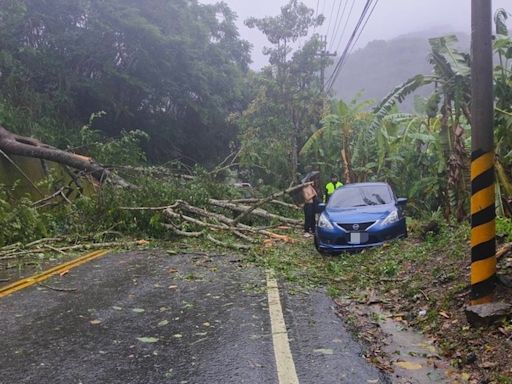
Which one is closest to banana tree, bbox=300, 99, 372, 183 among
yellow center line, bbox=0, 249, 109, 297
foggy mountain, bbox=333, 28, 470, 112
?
yellow center line, bbox=0, 249, 109, 297

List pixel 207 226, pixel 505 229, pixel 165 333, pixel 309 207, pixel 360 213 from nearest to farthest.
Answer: pixel 165 333 → pixel 505 229 → pixel 360 213 → pixel 207 226 → pixel 309 207

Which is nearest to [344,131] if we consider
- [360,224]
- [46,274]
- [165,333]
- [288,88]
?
[288,88]

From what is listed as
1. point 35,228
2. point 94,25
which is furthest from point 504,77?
point 94,25

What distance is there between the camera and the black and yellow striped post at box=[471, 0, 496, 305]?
16.0 ft

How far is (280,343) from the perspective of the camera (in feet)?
15.0

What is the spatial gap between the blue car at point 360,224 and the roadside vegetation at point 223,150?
0.90ft

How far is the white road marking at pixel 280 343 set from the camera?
385 cm

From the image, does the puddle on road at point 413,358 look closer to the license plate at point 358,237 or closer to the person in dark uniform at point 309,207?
the license plate at point 358,237

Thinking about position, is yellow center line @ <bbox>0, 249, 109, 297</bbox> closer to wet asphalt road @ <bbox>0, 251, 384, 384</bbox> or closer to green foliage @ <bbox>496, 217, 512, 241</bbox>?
wet asphalt road @ <bbox>0, 251, 384, 384</bbox>

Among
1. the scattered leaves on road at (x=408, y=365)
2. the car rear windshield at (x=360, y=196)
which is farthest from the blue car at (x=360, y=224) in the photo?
the scattered leaves on road at (x=408, y=365)

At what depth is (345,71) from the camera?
5389 inches

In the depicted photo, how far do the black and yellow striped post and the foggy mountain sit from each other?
375 ft

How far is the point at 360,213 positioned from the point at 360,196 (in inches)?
45.2

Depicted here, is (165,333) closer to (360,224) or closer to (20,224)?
(360,224)
